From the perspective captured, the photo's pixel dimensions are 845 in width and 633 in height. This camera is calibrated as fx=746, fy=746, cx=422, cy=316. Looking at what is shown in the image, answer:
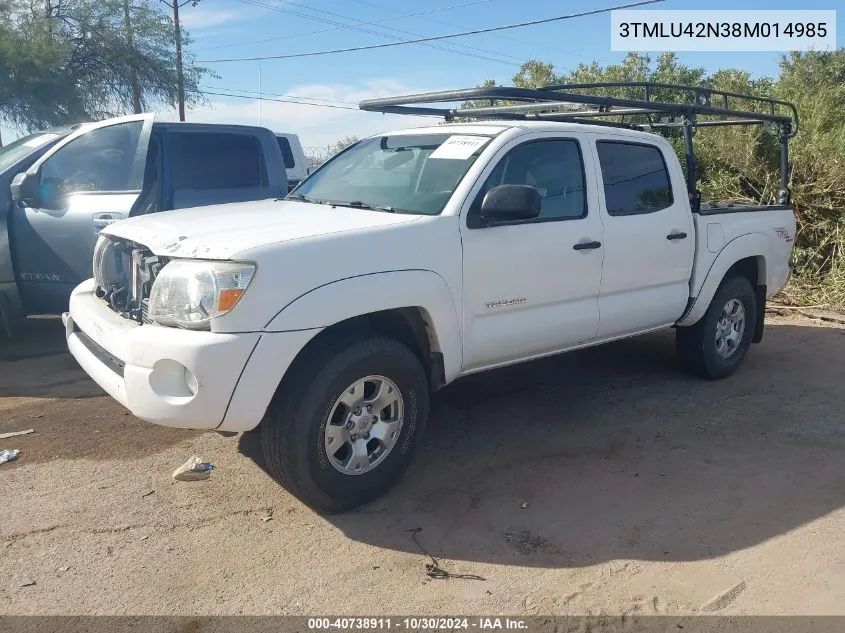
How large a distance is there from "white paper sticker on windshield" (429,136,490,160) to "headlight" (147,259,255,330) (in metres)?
1.56

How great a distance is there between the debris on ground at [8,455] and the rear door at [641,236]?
3544mm

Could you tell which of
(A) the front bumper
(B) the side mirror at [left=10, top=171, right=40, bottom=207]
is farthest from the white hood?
(B) the side mirror at [left=10, top=171, right=40, bottom=207]

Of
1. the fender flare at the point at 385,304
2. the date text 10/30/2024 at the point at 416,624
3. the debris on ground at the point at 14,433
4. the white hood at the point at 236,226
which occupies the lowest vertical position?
the date text 10/30/2024 at the point at 416,624

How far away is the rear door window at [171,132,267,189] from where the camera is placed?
6699 mm

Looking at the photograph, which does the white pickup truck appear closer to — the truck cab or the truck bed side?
the truck bed side

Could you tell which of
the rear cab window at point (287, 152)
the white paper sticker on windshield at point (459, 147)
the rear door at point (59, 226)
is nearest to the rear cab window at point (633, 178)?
the white paper sticker on windshield at point (459, 147)

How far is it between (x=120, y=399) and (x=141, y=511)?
600 mm

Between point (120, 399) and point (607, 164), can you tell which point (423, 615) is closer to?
point (120, 399)

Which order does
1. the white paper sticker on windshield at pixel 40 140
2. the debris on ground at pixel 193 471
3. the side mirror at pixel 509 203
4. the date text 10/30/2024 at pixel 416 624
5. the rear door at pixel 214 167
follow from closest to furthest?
the date text 10/30/2024 at pixel 416 624 < the side mirror at pixel 509 203 < the debris on ground at pixel 193 471 < the white paper sticker on windshield at pixel 40 140 < the rear door at pixel 214 167

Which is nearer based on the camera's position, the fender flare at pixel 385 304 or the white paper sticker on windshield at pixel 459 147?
the fender flare at pixel 385 304

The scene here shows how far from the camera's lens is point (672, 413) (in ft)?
16.9

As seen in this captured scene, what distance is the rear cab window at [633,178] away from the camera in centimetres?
483

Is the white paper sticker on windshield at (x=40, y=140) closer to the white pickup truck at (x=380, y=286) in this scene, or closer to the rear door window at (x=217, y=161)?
the rear door window at (x=217, y=161)

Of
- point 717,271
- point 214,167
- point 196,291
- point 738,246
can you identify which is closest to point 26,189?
point 214,167
